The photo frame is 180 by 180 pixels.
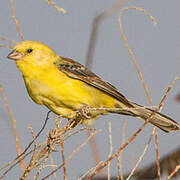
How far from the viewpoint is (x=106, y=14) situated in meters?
2.94

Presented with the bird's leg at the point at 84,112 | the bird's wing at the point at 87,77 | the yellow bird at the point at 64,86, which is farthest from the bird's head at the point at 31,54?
the bird's leg at the point at 84,112

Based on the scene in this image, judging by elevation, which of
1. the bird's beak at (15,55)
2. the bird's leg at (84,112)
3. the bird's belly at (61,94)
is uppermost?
the bird's beak at (15,55)

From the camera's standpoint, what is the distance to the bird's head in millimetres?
3684

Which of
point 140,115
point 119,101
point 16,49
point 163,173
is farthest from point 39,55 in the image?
point 163,173

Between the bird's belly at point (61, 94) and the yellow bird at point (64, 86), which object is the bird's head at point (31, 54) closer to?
the yellow bird at point (64, 86)

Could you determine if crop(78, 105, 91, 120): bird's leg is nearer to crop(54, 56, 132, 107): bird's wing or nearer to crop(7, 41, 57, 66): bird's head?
crop(54, 56, 132, 107): bird's wing

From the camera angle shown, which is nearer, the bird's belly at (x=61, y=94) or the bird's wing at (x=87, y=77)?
the bird's belly at (x=61, y=94)

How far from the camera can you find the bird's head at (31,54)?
368 centimetres

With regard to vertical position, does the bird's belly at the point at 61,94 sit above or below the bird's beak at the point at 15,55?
below

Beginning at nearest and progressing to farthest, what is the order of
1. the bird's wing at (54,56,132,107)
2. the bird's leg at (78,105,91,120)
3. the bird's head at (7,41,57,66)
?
the bird's leg at (78,105,91,120) < the bird's head at (7,41,57,66) < the bird's wing at (54,56,132,107)

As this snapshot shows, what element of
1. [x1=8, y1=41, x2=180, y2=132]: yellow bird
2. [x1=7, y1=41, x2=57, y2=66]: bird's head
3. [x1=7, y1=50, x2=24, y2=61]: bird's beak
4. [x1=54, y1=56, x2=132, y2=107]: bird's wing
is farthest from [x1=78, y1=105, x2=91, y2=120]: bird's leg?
[x1=7, y1=50, x2=24, y2=61]: bird's beak

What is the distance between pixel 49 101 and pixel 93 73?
69cm

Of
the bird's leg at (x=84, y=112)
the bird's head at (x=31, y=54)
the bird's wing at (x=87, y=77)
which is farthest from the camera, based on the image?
the bird's wing at (x=87, y=77)

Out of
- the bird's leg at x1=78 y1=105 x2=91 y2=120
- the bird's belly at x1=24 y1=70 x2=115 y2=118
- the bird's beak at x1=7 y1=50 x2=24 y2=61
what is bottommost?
the bird's leg at x1=78 y1=105 x2=91 y2=120
